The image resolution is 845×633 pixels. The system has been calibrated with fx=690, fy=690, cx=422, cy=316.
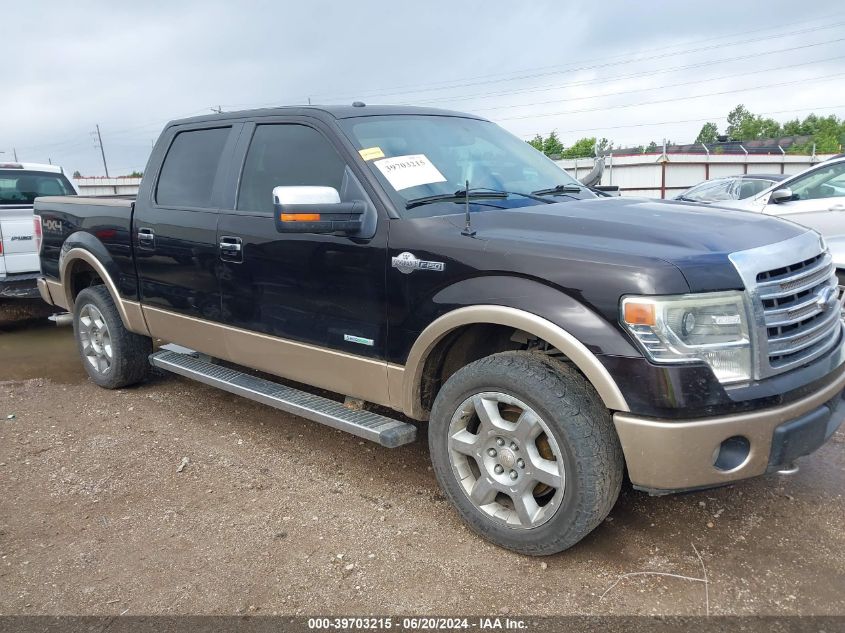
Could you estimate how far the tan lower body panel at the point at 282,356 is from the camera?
3482mm

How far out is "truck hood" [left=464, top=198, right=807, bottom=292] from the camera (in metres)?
2.54

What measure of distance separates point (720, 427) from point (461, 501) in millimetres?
1182

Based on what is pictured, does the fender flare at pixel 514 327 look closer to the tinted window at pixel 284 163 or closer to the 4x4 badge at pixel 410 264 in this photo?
the 4x4 badge at pixel 410 264

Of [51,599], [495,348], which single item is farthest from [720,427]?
[51,599]

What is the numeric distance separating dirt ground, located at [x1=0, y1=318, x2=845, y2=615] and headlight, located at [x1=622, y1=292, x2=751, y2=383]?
96cm

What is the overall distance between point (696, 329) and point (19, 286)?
23.6ft

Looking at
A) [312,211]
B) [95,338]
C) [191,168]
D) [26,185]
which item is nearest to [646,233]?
[312,211]

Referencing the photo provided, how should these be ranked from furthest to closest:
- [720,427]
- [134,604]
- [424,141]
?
[424,141]
[134,604]
[720,427]

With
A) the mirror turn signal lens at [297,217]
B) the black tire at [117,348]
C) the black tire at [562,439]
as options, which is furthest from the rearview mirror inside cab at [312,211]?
the black tire at [117,348]

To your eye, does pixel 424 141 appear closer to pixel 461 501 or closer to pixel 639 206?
pixel 639 206

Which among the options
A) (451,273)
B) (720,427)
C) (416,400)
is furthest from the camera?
(416,400)

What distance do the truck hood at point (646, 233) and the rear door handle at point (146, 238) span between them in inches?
97.3

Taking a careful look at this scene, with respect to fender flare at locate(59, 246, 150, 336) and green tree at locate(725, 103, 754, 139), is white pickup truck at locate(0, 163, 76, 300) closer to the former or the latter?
fender flare at locate(59, 246, 150, 336)

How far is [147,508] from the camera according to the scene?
11.6ft
